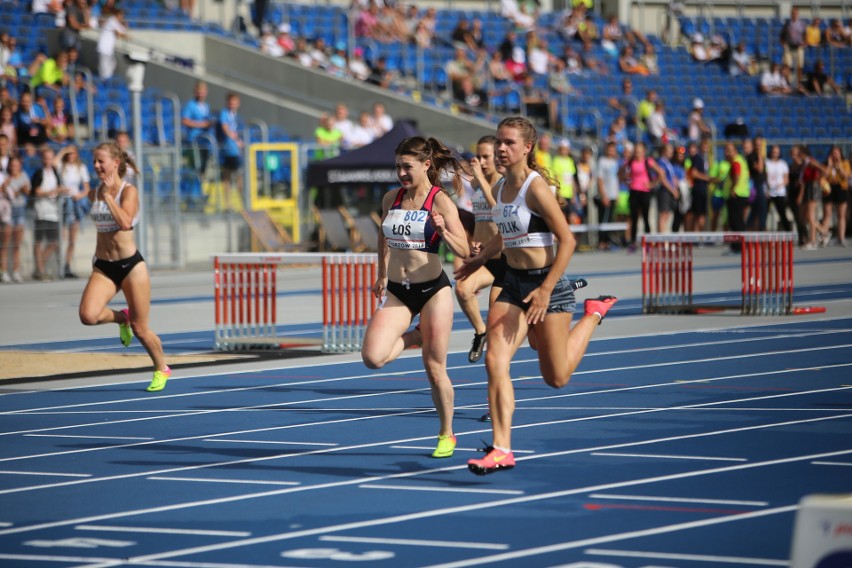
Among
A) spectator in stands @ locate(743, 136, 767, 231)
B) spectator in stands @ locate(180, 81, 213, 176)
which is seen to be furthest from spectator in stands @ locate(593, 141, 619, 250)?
spectator in stands @ locate(180, 81, 213, 176)

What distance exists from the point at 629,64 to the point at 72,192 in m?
18.1

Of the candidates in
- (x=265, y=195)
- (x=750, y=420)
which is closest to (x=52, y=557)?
(x=750, y=420)

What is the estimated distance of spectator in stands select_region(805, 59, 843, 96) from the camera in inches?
1574

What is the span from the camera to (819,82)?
40000 mm

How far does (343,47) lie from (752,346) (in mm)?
21463

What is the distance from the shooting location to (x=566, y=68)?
37.3 meters

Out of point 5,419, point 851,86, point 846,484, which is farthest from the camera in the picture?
point 851,86

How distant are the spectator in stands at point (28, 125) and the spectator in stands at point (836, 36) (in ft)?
77.1

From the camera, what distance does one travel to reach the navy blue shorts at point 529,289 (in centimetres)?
875

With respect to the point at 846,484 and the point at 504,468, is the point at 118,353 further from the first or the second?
the point at 846,484

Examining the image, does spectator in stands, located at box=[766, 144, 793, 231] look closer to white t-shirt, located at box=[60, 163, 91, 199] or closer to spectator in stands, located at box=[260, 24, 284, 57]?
spectator in stands, located at box=[260, 24, 284, 57]

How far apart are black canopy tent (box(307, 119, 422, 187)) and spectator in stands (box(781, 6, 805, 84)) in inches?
676

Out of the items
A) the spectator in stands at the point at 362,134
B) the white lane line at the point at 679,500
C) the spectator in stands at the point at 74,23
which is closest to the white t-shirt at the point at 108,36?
the spectator in stands at the point at 74,23

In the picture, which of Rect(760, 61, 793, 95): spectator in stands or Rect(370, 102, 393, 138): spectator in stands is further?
Rect(760, 61, 793, 95): spectator in stands
